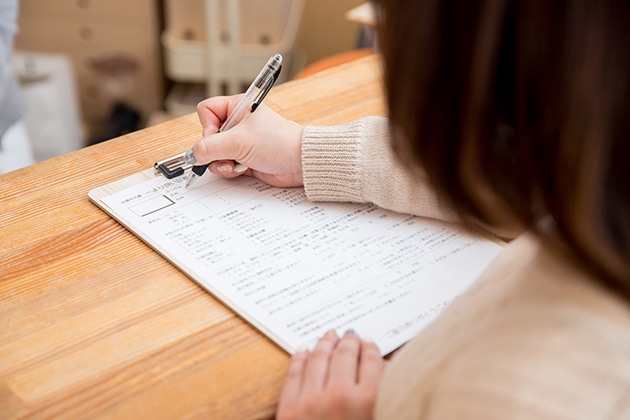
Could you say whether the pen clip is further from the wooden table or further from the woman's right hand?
the wooden table

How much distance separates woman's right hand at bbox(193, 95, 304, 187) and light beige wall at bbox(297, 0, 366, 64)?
1.79 metres

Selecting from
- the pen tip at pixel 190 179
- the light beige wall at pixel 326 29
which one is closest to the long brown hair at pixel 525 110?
the pen tip at pixel 190 179

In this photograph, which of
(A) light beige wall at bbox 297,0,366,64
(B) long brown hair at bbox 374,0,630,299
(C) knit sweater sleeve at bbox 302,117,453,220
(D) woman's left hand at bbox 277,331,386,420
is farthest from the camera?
(A) light beige wall at bbox 297,0,366,64

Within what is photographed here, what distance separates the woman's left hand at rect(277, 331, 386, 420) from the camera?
1.91 feet

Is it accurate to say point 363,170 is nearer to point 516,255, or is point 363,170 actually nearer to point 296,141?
point 296,141

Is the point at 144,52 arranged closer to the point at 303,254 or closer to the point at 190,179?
the point at 190,179

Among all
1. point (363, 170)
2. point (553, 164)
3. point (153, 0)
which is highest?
point (553, 164)

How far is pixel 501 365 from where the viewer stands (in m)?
0.49

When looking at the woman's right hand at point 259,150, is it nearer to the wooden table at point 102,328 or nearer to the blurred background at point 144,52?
the wooden table at point 102,328

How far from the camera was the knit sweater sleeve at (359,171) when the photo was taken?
803 mm

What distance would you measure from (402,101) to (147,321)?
322 mm

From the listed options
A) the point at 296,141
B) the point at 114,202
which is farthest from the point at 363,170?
the point at 114,202

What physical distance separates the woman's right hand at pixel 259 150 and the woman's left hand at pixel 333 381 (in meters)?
0.27

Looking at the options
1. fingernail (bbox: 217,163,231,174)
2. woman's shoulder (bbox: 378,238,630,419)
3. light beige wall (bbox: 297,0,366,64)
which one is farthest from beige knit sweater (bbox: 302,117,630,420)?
light beige wall (bbox: 297,0,366,64)
